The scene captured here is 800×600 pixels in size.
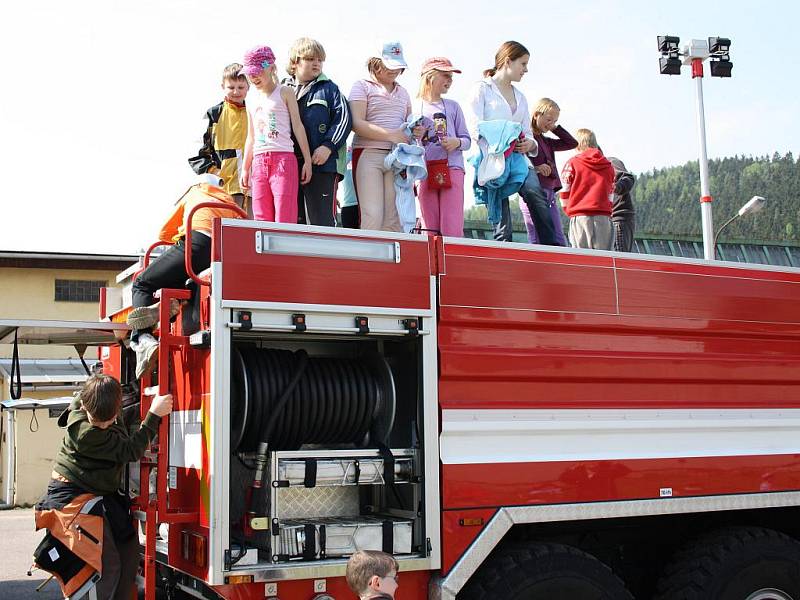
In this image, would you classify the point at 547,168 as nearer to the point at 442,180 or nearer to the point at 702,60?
the point at 442,180

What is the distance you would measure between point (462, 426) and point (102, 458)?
1.85 m

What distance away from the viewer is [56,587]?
8.76 meters

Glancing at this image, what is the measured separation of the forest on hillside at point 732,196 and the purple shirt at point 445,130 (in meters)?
50.7

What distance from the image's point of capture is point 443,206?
668 centimetres

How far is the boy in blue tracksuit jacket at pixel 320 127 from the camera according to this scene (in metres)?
6.22

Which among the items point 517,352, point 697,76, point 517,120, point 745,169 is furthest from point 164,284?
point 745,169

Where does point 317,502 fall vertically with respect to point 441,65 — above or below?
below

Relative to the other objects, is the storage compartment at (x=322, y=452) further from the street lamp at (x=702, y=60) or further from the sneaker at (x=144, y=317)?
the street lamp at (x=702, y=60)

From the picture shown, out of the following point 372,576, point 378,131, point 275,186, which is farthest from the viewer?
point 378,131

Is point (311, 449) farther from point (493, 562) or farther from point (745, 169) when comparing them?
point (745, 169)

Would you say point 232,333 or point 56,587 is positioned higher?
point 232,333

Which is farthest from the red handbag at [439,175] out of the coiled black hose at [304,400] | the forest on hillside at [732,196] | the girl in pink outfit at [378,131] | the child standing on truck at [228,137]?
the forest on hillside at [732,196]

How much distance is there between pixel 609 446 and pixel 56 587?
19.0ft

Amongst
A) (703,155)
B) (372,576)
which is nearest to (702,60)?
(703,155)
